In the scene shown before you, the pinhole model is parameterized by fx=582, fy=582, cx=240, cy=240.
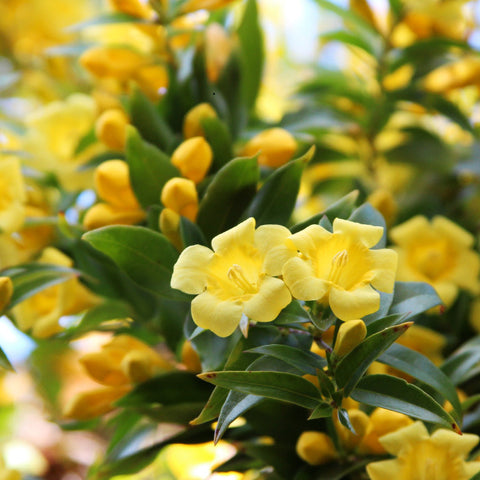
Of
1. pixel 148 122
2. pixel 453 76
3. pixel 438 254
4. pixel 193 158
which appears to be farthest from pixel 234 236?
pixel 453 76

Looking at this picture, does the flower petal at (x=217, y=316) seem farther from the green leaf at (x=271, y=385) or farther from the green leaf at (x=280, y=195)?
the green leaf at (x=280, y=195)

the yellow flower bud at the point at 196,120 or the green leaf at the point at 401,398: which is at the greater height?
the yellow flower bud at the point at 196,120

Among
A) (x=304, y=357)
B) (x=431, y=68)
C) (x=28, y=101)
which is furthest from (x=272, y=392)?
(x=28, y=101)

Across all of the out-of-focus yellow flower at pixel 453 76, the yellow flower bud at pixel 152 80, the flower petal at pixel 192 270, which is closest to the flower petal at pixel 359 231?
the flower petal at pixel 192 270

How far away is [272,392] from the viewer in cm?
42

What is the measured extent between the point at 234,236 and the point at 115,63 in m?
0.42

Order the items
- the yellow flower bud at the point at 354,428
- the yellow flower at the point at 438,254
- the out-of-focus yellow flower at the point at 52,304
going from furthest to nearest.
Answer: the yellow flower at the point at 438,254 → the out-of-focus yellow flower at the point at 52,304 → the yellow flower bud at the point at 354,428

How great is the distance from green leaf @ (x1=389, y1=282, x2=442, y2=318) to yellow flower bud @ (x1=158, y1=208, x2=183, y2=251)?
0.65 feet

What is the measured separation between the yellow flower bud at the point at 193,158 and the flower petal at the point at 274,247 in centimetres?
→ 17

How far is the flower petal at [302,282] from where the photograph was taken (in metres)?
0.41

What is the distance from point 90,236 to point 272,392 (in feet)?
0.64

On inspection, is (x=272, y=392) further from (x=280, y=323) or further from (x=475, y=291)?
(x=475, y=291)

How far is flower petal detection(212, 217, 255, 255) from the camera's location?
0.44 meters

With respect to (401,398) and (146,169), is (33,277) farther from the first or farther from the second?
(401,398)
